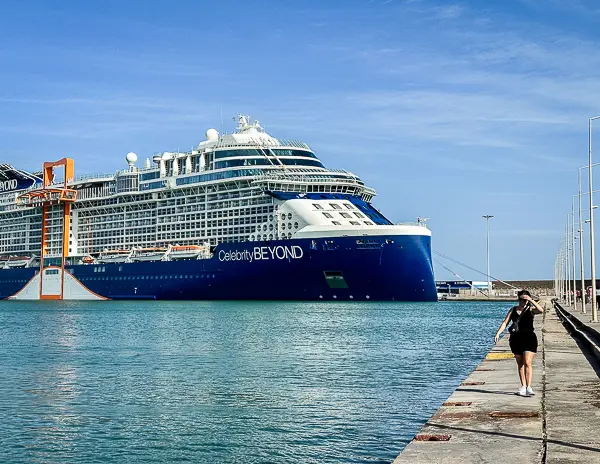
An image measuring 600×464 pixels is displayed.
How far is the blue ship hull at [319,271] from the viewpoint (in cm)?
5728

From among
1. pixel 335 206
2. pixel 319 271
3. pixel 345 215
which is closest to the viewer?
pixel 319 271

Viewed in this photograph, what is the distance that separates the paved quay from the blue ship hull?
4193 cm

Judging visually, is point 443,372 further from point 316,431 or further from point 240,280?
point 240,280

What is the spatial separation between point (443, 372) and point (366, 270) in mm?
36619

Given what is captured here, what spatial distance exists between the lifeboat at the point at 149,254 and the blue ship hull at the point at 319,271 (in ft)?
15.9

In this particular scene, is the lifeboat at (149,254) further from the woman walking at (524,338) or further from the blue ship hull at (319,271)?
the woman walking at (524,338)

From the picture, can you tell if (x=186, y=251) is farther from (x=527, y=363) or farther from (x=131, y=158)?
(x=527, y=363)

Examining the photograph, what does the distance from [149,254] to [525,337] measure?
61.1m

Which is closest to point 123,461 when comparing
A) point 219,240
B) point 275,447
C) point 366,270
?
point 275,447

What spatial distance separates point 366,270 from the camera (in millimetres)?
57469

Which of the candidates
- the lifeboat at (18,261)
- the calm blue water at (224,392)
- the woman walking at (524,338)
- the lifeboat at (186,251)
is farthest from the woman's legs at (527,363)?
the lifeboat at (18,261)

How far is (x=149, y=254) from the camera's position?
7081 cm

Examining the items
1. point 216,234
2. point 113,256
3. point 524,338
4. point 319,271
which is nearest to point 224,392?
point 524,338

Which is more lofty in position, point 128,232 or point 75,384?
point 128,232
